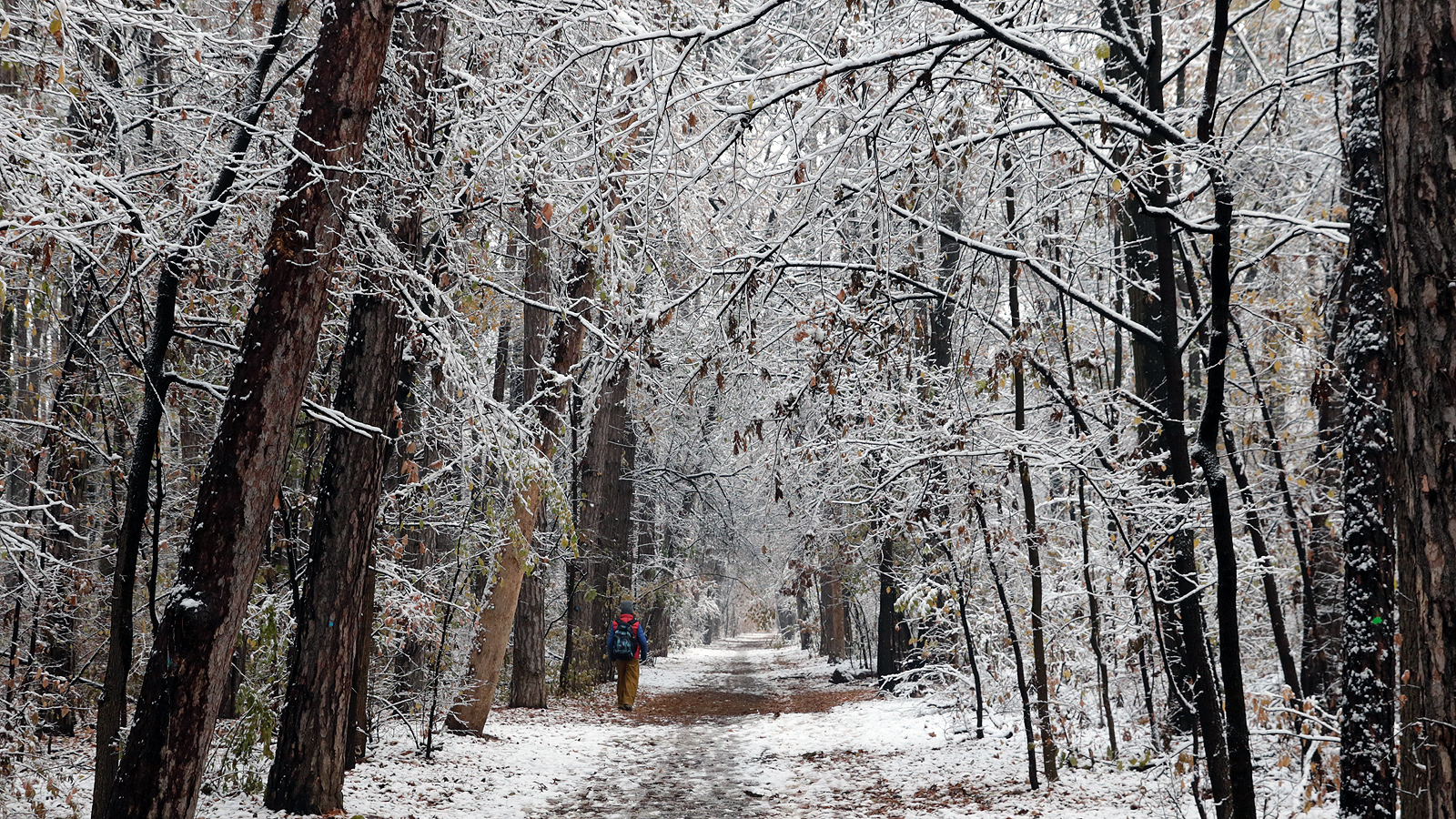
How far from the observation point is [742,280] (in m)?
5.58

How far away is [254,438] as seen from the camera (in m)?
4.53

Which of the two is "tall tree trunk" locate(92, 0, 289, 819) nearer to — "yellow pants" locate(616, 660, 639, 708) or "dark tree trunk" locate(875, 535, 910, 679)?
"yellow pants" locate(616, 660, 639, 708)

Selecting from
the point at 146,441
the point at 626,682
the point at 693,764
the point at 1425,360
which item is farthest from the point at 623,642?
the point at 1425,360

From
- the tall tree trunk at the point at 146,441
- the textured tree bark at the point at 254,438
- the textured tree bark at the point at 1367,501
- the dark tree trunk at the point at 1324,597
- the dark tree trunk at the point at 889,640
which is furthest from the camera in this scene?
the dark tree trunk at the point at 889,640

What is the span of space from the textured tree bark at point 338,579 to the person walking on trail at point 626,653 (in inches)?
344

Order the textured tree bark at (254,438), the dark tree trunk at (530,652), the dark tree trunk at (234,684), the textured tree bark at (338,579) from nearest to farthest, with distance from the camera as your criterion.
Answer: the textured tree bark at (254,438) → the textured tree bark at (338,579) → the dark tree trunk at (234,684) → the dark tree trunk at (530,652)

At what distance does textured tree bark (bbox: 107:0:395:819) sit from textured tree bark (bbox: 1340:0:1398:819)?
569 centimetres

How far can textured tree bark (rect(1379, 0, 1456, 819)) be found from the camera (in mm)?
2596

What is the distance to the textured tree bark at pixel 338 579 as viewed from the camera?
654 centimetres

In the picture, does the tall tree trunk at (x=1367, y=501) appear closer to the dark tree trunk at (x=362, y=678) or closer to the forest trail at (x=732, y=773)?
the forest trail at (x=732, y=773)

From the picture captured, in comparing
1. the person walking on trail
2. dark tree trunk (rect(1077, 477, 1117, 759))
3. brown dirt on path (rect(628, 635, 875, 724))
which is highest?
dark tree trunk (rect(1077, 477, 1117, 759))

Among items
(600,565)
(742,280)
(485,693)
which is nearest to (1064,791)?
(742,280)

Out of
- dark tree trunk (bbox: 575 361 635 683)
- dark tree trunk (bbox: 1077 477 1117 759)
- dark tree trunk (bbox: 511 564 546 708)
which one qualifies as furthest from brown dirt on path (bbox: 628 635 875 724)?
dark tree trunk (bbox: 1077 477 1117 759)

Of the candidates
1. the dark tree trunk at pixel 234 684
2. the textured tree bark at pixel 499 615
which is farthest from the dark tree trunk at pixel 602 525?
the dark tree trunk at pixel 234 684
